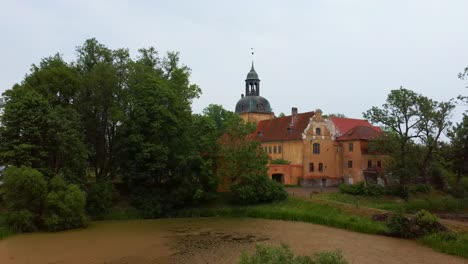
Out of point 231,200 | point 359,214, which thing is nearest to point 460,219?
point 359,214

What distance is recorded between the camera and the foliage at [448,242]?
751 inches

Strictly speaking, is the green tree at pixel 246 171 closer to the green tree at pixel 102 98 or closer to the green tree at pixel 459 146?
the green tree at pixel 102 98

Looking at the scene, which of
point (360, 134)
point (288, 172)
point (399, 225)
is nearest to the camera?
point (399, 225)

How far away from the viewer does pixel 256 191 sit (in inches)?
1278

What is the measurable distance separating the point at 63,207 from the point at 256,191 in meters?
14.2

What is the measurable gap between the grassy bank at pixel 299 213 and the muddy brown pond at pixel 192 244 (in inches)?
32.9

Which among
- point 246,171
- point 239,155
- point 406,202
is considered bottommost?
point 406,202

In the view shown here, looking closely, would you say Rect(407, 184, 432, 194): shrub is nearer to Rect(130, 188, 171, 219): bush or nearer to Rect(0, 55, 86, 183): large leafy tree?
Rect(130, 188, 171, 219): bush

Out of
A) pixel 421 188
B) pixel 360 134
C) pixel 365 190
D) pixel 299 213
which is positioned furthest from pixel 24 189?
pixel 421 188

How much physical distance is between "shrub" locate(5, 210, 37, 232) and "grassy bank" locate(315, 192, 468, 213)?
20820 millimetres

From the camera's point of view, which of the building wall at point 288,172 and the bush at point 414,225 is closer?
the bush at point 414,225

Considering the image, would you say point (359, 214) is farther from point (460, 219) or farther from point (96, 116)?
point (96, 116)

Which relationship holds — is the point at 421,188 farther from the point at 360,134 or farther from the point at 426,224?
the point at 426,224

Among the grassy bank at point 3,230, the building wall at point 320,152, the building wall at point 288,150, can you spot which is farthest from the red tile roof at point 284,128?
the grassy bank at point 3,230
